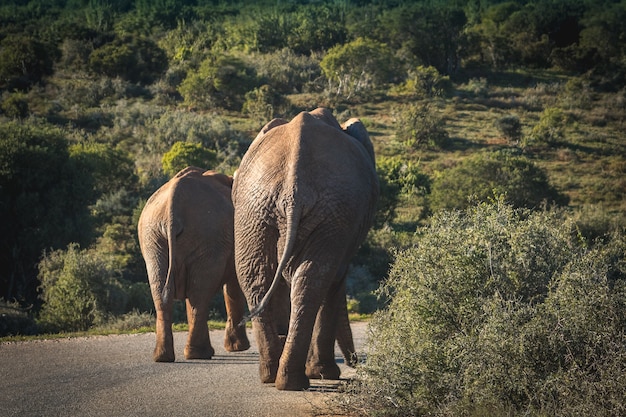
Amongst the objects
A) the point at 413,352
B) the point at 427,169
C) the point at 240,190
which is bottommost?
the point at 427,169

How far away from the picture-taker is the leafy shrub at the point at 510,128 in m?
62.6

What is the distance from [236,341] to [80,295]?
703 cm

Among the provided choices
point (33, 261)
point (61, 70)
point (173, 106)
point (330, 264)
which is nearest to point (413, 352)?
point (330, 264)

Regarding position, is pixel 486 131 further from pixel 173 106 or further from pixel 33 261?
pixel 33 261

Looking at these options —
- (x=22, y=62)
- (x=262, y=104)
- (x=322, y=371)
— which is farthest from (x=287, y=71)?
(x=322, y=371)

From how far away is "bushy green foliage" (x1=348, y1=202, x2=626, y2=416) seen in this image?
693 centimetres

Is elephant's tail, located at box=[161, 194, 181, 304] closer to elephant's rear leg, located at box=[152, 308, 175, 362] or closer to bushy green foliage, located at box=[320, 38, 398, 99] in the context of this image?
elephant's rear leg, located at box=[152, 308, 175, 362]

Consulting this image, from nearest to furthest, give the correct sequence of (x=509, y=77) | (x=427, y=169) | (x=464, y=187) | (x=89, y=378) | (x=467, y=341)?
1. (x=467, y=341)
2. (x=89, y=378)
3. (x=464, y=187)
4. (x=427, y=169)
5. (x=509, y=77)

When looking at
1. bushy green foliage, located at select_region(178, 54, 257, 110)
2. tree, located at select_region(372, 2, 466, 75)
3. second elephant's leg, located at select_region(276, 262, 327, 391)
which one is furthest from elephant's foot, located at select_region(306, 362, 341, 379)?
tree, located at select_region(372, 2, 466, 75)

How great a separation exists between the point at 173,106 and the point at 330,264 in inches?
2503

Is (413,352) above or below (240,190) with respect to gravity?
below

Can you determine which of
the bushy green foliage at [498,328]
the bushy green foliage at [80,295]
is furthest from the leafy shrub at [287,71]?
the bushy green foliage at [498,328]

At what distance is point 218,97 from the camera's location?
71.5 meters

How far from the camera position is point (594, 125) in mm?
70375
